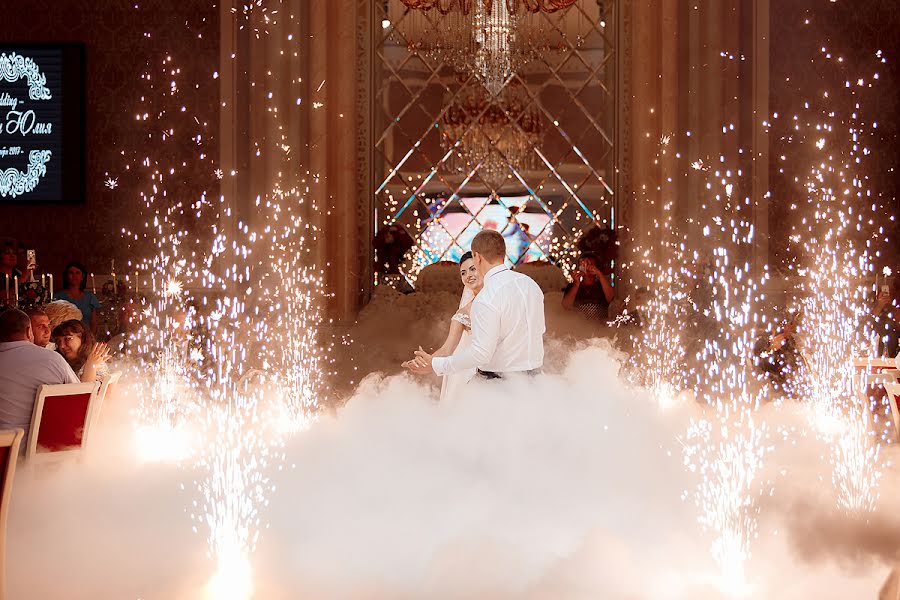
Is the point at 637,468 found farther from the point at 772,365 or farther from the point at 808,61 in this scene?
the point at 808,61

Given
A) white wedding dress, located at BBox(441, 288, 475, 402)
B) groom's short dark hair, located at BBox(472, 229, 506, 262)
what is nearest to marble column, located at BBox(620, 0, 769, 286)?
A: white wedding dress, located at BBox(441, 288, 475, 402)

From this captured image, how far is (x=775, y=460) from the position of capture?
16.4 feet

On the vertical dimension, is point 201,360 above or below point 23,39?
below

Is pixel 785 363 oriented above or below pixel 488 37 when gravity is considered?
below

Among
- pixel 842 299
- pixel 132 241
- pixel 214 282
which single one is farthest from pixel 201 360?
pixel 842 299

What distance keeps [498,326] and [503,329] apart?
0.05 m

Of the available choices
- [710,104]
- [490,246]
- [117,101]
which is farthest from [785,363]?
[117,101]

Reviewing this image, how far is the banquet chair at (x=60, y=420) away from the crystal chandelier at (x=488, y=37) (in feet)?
14.0

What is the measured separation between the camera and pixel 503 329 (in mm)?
3820

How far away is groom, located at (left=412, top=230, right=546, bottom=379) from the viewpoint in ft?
12.3

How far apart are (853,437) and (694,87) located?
3132 millimetres

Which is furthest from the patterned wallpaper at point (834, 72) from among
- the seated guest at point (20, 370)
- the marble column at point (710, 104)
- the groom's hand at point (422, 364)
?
the seated guest at point (20, 370)

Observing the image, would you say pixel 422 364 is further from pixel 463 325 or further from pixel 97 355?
pixel 97 355

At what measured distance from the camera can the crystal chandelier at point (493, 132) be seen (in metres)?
9.03
